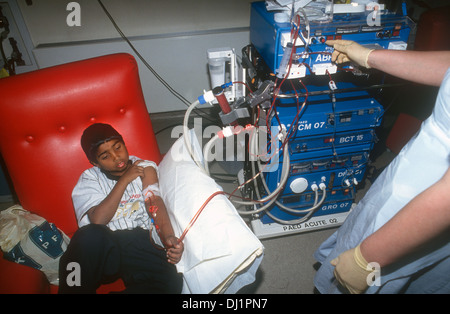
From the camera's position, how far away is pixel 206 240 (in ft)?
3.38

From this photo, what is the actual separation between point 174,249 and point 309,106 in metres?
0.96

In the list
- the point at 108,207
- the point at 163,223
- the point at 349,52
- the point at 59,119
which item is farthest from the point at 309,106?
the point at 59,119

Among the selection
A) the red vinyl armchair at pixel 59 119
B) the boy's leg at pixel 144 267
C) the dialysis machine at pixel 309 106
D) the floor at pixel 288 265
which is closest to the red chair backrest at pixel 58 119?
the red vinyl armchair at pixel 59 119

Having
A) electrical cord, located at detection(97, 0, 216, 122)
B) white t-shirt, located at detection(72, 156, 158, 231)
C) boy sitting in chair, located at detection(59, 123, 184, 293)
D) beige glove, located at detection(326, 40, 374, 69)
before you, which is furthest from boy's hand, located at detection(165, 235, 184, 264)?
electrical cord, located at detection(97, 0, 216, 122)

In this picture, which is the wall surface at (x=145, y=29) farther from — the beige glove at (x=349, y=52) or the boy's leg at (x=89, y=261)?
the boy's leg at (x=89, y=261)

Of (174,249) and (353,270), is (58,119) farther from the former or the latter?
(353,270)

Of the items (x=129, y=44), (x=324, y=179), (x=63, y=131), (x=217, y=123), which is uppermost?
(x=129, y=44)

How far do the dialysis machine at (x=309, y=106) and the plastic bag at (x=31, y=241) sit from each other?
923 millimetres

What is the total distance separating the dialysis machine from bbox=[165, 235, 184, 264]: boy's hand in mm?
465

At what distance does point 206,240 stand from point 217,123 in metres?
1.78

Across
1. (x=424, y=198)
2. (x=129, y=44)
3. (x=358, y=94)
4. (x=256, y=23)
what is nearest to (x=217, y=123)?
(x=129, y=44)

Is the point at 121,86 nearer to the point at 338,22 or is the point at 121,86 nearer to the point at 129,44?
the point at 338,22

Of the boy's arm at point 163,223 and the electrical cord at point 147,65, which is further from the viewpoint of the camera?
the electrical cord at point 147,65

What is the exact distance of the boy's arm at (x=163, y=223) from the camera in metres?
1.11
